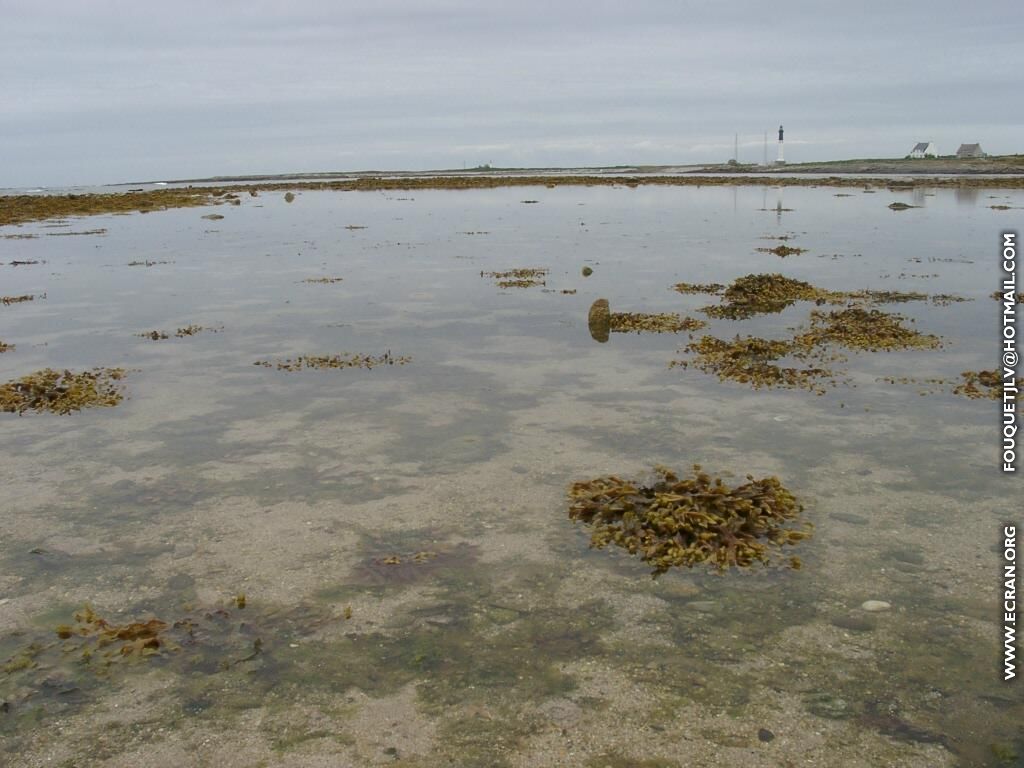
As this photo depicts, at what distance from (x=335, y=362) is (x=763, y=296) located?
10862mm

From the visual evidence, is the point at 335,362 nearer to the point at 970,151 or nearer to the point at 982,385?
the point at 982,385

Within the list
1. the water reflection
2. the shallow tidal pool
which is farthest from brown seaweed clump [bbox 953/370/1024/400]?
Result: the water reflection

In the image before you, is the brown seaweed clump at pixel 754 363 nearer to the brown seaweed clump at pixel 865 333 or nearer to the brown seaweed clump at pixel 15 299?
the brown seaweed clump at pixel 865 333

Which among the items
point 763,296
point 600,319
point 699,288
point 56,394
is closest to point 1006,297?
point 763,296

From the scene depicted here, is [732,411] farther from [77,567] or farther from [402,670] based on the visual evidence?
[77,567]

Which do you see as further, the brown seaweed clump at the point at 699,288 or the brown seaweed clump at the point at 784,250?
the brown seaweed clump at the point at 784,250

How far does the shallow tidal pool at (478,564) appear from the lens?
505 centimetres

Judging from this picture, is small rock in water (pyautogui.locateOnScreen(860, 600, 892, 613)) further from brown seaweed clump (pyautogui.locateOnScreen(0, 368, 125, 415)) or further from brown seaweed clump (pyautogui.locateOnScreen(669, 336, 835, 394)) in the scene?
brown seaweed clump (pyautogui.locateOnScreen(0, 368, 125, 415))

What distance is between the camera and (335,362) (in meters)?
14.5

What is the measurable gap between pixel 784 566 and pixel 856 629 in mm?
1052

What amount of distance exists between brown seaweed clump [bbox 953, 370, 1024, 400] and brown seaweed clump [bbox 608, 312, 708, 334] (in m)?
5.57

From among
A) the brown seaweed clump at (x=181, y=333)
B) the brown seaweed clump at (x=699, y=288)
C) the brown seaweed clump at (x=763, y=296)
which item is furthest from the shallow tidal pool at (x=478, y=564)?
the brown seaweed clump at (x=699, y=288)

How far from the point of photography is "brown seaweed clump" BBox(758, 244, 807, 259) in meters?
29.2

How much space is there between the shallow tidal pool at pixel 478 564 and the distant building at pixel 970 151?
152617mm
